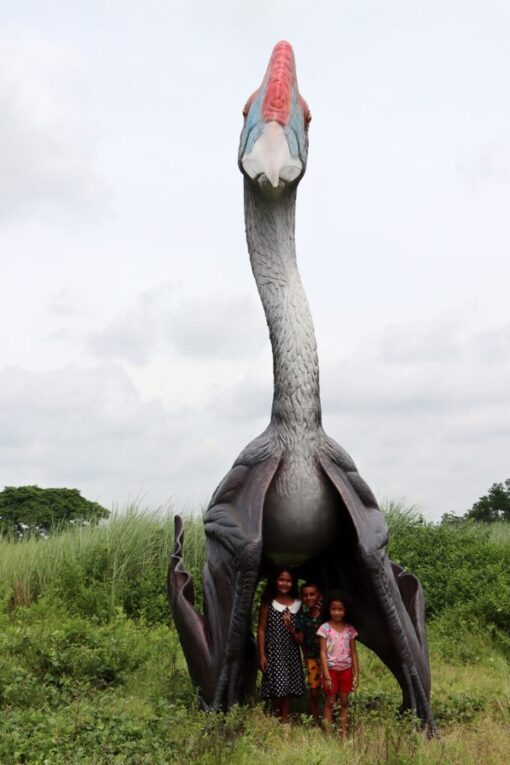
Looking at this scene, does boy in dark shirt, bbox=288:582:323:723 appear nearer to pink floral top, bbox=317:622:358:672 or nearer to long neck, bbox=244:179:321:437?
pink floral top, bbox=317:622:358:672

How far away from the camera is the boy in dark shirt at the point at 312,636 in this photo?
4453mm

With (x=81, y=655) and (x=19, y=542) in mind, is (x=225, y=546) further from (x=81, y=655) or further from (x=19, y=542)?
(x=19, y=542)

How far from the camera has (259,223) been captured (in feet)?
15.4

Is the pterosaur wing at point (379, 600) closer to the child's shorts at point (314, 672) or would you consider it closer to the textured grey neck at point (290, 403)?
the textured grey neck at point (290, 403)

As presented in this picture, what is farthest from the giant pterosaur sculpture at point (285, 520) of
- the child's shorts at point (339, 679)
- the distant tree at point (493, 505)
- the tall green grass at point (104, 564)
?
the distant tree at point (493, 505)

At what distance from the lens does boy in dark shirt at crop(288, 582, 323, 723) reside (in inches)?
175

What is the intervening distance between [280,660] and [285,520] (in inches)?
30.3

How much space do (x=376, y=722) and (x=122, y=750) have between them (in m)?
1.31

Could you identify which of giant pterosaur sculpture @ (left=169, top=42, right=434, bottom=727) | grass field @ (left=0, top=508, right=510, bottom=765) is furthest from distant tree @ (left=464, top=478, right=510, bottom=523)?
giant pterosaur sculpture @ (left=169, top=42, right=434, bottom=727)

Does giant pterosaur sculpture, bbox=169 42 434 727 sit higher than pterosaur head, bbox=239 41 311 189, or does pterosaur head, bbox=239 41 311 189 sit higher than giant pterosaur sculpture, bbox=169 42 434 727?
pterosaur head, bbox=239 41 311 189

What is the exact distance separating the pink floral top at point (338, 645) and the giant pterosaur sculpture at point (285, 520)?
0.25 feet

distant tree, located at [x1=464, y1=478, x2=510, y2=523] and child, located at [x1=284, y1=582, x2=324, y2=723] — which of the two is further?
distant tree, located at [x1=464, y1=478, x2=510, y2=523]

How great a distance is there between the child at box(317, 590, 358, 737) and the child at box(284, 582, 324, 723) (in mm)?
122

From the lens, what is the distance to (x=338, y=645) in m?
4.29
